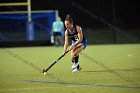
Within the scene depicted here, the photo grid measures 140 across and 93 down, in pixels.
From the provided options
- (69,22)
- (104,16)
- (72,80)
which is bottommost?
(104,16)

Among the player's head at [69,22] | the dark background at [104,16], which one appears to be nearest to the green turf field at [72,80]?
the player's head at [69,22]

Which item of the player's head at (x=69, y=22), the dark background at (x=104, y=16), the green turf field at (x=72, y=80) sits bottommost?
the dark background at (x=104, y=16)

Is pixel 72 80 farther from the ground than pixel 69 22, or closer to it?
closer to it

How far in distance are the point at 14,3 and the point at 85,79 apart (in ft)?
52.0

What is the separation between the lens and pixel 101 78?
10.3 m

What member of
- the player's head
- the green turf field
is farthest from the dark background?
the player's head

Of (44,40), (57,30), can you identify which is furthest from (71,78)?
(44,40)

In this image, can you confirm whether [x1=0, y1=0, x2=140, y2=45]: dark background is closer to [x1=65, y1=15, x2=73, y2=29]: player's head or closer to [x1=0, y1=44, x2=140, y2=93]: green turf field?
[x1=0, y1=44, x2=140, y2=93]: green turf field

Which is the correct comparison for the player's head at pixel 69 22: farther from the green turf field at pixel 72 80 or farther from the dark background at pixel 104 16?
the dark background at pixel 104 16

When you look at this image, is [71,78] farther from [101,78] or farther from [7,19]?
[7,19]

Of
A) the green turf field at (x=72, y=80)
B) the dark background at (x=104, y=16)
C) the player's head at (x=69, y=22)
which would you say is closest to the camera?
the green turf field at (x=72, y=80)

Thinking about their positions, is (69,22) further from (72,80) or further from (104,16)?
(104,16)

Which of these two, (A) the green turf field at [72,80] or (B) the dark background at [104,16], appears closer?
(A) the green turf field at [72,80]

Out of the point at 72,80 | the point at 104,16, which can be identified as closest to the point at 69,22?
the point at 72,80
